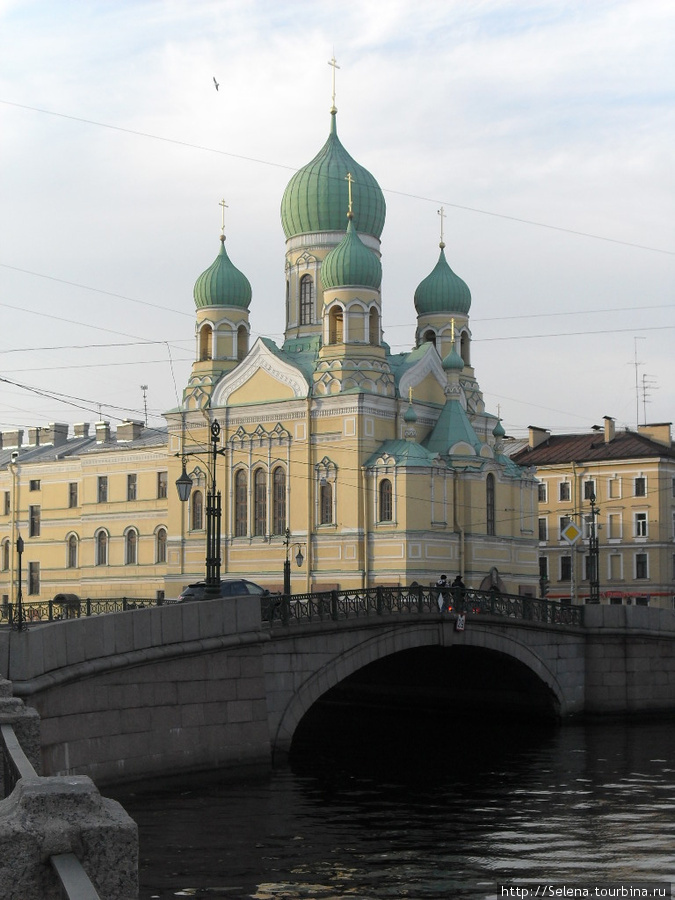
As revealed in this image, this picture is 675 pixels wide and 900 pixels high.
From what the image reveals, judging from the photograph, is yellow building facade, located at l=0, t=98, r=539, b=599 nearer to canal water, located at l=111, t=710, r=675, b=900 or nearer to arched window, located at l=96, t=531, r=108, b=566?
arched window, located at l=96, t=531, r=108, b=566

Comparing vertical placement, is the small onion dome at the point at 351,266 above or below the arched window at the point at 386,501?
above

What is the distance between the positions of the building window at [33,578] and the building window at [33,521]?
1.49 m

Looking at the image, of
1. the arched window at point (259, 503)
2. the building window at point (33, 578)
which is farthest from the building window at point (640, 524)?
the building window at point (33, 578)

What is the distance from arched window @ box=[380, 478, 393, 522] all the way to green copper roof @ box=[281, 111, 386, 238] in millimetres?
11829

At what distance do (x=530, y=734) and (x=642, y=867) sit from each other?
1451cm

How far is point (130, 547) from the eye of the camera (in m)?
59.4

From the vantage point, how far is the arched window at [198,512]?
53.7 m

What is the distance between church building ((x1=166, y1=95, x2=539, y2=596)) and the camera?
49375mm

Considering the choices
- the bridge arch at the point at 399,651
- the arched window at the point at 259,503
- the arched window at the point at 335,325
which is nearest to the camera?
the bridge arch at the point at 399,651

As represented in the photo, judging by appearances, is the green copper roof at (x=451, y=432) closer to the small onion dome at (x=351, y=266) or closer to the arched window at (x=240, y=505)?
the small onion dome at (x=351, y=266)

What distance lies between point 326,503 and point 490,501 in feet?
22.1

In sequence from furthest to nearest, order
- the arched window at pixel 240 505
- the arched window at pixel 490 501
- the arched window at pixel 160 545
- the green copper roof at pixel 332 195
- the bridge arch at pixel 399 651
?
the arched window at pixel 160 545 → the green copper roof at pixel 332 195 → the arched window at pixel 240 505 → the arched window at pixel 490 501 → the bridge arch at pixel 399 651

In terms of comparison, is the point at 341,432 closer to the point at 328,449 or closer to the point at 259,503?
the point at 328,449

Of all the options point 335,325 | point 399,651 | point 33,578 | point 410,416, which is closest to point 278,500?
point 410,416
